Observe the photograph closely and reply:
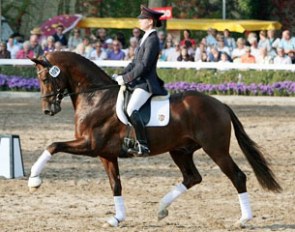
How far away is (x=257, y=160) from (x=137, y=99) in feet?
4.98

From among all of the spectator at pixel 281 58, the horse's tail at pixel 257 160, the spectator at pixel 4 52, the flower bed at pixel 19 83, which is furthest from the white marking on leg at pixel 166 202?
the spectator at pixel 4 52

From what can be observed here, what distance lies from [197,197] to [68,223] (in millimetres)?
2271

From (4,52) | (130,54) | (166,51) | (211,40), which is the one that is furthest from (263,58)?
(4,52)

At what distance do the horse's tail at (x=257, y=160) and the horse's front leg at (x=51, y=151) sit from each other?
1.68 m

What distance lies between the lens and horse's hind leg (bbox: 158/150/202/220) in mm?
11414

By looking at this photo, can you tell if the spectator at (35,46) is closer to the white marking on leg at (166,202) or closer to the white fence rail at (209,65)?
the white fence rail at (209,65)

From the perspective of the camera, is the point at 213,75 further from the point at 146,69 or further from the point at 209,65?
the point at 146,69

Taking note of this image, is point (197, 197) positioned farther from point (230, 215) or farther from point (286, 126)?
point (286, 126)

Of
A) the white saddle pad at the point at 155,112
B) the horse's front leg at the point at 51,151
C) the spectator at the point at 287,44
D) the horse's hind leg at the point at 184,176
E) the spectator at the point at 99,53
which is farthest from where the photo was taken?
the spectator at the point at 99,53

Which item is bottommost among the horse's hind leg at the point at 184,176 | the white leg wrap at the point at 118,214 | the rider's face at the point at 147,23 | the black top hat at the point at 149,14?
the white leg wrap at the point at 118,214

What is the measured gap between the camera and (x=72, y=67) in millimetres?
11469

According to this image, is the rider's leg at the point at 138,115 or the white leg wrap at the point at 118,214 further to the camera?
the rider's leg at the point at 138,115

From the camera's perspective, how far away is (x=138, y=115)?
11.3 m

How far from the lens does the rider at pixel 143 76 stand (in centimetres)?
1119
